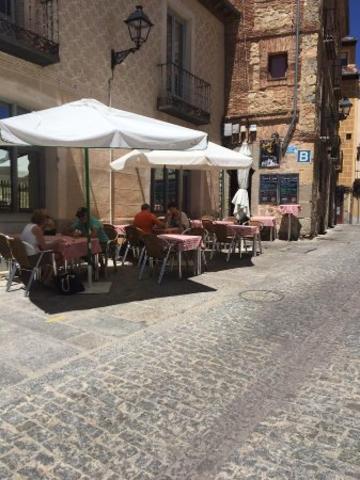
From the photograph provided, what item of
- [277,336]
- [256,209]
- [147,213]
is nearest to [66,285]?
[147,213]

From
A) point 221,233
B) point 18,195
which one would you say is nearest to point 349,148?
point 221,233

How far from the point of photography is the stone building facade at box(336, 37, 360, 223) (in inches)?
1212

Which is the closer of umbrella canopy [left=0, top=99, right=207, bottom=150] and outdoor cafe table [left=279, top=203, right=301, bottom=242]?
umbrella canopy [left=0, top=99, right=207, bottom=150]

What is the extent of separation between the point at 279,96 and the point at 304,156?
7.69 ft

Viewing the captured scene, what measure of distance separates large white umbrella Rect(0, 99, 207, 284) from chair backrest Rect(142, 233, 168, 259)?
1728 mm

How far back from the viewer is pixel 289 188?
47.1 feet

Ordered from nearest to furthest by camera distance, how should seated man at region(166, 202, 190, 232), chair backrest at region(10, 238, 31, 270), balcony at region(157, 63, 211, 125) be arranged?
chair backrest at region(10, 238, 31, 270), seated man at region(166, 202, 190, 232), balcony at region(157, 63, 211, 125)

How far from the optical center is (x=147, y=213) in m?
7.68

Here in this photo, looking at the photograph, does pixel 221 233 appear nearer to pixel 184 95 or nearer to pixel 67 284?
pixel 67 284

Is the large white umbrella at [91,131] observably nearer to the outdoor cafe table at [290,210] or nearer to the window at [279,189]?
the outdoor cafe table at [290,210]

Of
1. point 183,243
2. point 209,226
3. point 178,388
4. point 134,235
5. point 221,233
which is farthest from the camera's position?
point 209,226

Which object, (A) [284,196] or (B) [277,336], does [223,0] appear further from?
(B) [277,336]

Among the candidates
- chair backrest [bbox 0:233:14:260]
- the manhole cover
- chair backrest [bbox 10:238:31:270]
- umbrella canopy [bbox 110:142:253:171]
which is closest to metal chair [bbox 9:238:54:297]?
chair backrest [bbox 10:238:31:270]

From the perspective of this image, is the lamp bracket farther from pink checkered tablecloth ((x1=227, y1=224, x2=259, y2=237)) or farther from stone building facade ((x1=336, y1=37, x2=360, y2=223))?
stone building facade ((x1=336, y1=37, x2=360, y2=223))
